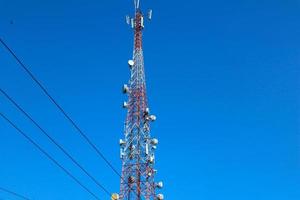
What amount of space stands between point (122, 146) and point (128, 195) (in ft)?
14.1

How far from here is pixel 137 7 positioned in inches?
1633

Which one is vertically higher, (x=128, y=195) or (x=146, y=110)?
(x=146, y=110)

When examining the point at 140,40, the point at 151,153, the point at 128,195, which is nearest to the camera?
the point at 128,195

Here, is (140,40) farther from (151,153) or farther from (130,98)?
(151,153)

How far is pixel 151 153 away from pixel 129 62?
7419 millimetres

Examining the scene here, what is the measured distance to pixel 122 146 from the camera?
37.8 meters

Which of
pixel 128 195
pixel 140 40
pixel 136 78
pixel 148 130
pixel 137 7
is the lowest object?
pixel 128 195

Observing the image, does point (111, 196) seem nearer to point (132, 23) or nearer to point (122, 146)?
point (122, 146)

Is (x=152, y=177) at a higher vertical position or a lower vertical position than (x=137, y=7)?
lower

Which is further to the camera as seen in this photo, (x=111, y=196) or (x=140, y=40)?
(x=140, y=40)

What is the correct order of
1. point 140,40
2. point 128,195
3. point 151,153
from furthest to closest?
point 140,40 < point 151,153 < point 128,195

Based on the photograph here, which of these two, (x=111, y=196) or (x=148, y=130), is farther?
(x=148, y=130)

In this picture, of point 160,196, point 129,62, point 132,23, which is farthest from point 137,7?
point 160,196

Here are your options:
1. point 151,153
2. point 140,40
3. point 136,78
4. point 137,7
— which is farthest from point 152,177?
point 137,7
